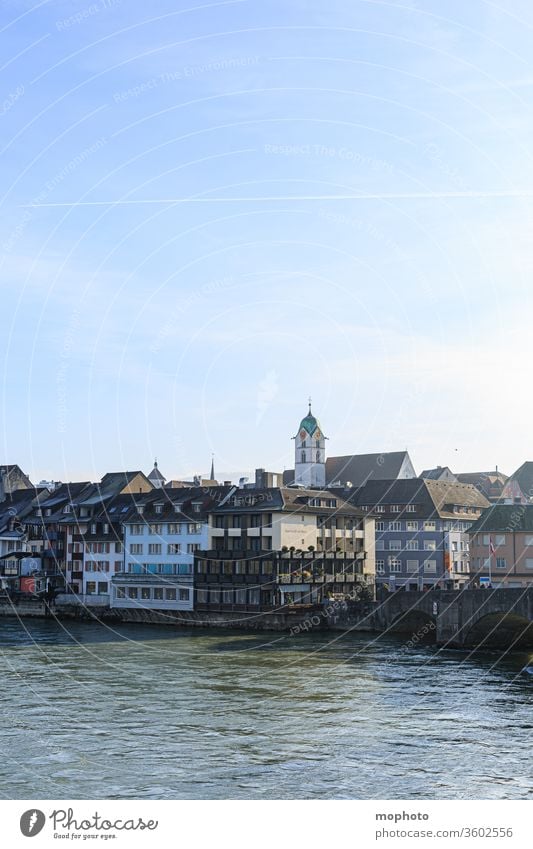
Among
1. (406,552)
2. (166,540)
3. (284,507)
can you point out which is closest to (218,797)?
(284,507)

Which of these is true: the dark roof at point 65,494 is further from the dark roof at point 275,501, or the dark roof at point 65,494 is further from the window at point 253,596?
the window at point 253,596

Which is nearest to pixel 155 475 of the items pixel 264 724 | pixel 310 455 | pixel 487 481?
pixel 310 455

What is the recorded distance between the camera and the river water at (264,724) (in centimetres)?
3612

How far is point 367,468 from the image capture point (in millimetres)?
173250

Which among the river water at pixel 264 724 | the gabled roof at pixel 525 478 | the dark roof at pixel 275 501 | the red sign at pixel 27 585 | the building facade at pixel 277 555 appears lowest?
the river water at pixel 264 724

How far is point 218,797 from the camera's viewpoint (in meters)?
33.8

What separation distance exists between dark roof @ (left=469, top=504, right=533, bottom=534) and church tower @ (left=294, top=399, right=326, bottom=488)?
3002 inches

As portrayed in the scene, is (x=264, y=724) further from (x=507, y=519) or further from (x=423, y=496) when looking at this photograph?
(x=423, y=496)

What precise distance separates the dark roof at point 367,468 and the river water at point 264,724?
8836 centimetres

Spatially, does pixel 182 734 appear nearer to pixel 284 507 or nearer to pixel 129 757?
pixel 129 757
